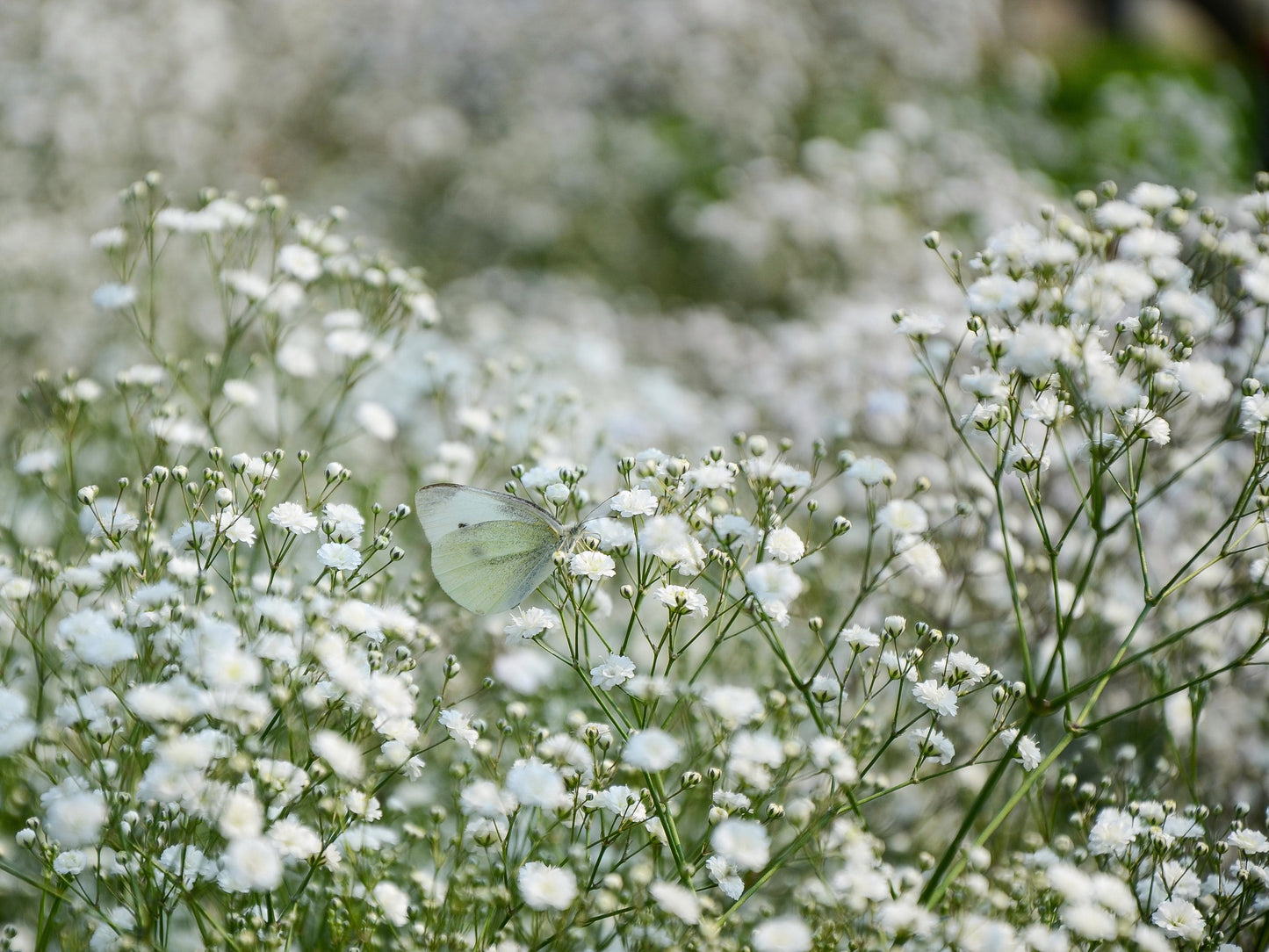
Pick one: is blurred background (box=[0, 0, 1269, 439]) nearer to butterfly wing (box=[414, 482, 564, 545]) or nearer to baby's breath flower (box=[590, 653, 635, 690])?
butterfly wing (box=[414, 482, 564, 545])

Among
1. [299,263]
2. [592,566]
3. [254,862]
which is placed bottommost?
[254,862]

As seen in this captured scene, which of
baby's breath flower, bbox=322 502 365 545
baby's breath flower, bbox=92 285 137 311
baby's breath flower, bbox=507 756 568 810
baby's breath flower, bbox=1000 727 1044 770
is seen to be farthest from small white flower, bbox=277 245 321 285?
baby's breath flower, bbox=1000 727 1044 770

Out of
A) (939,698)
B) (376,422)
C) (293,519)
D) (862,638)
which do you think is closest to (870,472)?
(862,638)

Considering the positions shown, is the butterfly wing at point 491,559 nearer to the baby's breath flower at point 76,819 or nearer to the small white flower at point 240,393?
the small white flower at point 240,393

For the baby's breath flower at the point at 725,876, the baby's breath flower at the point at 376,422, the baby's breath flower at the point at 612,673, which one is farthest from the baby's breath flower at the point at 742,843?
the baby's breath flower at the point at 376,422

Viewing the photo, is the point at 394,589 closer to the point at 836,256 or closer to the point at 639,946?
the point at 639,946

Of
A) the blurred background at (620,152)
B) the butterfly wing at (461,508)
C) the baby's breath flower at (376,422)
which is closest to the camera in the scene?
the butterfly wing at (461,508)

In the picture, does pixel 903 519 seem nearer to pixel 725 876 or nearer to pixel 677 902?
pixel 725 876
